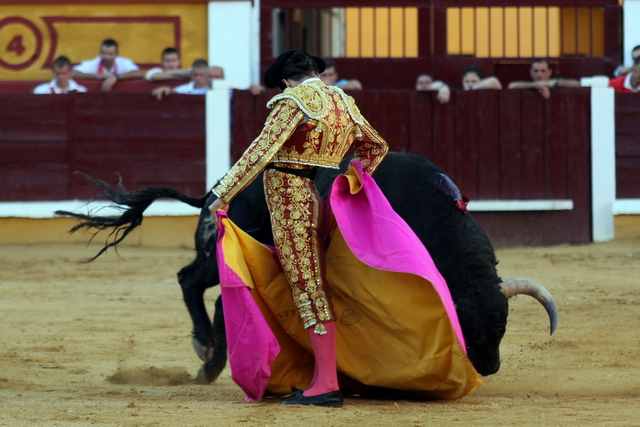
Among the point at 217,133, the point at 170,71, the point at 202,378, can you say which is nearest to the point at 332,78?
the point at 217,133

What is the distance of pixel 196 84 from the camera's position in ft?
25.0

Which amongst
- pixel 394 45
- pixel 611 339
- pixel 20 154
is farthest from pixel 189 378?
pixel 394 45

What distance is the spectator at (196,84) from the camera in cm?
752

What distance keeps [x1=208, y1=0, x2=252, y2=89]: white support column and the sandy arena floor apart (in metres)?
1.75

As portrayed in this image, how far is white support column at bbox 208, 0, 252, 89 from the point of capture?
27.1ft

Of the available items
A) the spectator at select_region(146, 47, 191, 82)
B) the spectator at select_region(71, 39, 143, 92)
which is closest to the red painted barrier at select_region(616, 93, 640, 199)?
the spectator at select_region(146, 47, 191, 82)

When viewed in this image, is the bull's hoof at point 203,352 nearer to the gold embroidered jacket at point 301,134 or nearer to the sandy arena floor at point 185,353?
the sandy arena floor at point 185,353

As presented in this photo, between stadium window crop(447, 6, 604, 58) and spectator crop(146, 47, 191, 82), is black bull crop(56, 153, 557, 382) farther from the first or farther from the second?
stadium window crop(447, 6, 604, 58)

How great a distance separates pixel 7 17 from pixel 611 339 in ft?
19.9

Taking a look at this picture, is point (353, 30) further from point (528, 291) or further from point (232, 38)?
point (528, 291)

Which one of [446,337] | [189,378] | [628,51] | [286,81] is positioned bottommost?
[189,378]

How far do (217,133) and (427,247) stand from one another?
4.41 metres

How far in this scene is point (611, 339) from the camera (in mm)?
4398

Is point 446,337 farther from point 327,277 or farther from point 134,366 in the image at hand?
point 134,366
